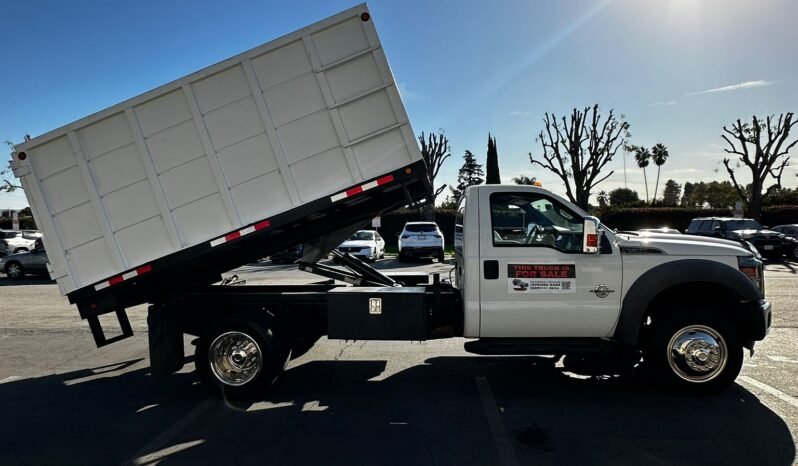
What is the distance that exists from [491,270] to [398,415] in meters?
1.58

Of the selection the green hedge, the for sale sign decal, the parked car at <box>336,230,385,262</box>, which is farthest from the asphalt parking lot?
the green hedge

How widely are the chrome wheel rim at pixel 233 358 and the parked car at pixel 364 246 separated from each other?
1456 cm

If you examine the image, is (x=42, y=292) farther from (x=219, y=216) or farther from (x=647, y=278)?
(x=647, y=278)

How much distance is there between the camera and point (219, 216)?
4.64m

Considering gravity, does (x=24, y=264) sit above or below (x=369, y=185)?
below

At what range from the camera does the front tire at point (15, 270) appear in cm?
1698

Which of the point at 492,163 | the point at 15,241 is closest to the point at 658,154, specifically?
the point at 492,163

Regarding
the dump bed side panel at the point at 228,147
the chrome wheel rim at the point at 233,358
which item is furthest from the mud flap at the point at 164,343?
the dump bed side panel at the point at 228,147

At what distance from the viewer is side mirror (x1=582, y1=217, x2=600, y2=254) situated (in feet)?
14.7

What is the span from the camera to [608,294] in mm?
4727

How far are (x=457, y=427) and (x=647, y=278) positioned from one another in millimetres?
2268

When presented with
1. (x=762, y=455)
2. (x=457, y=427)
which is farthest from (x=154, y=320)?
(x=762, y=455)

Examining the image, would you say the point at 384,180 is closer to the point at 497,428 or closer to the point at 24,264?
the point at 497,428

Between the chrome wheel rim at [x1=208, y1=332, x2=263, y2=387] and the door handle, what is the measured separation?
2.40 meters
